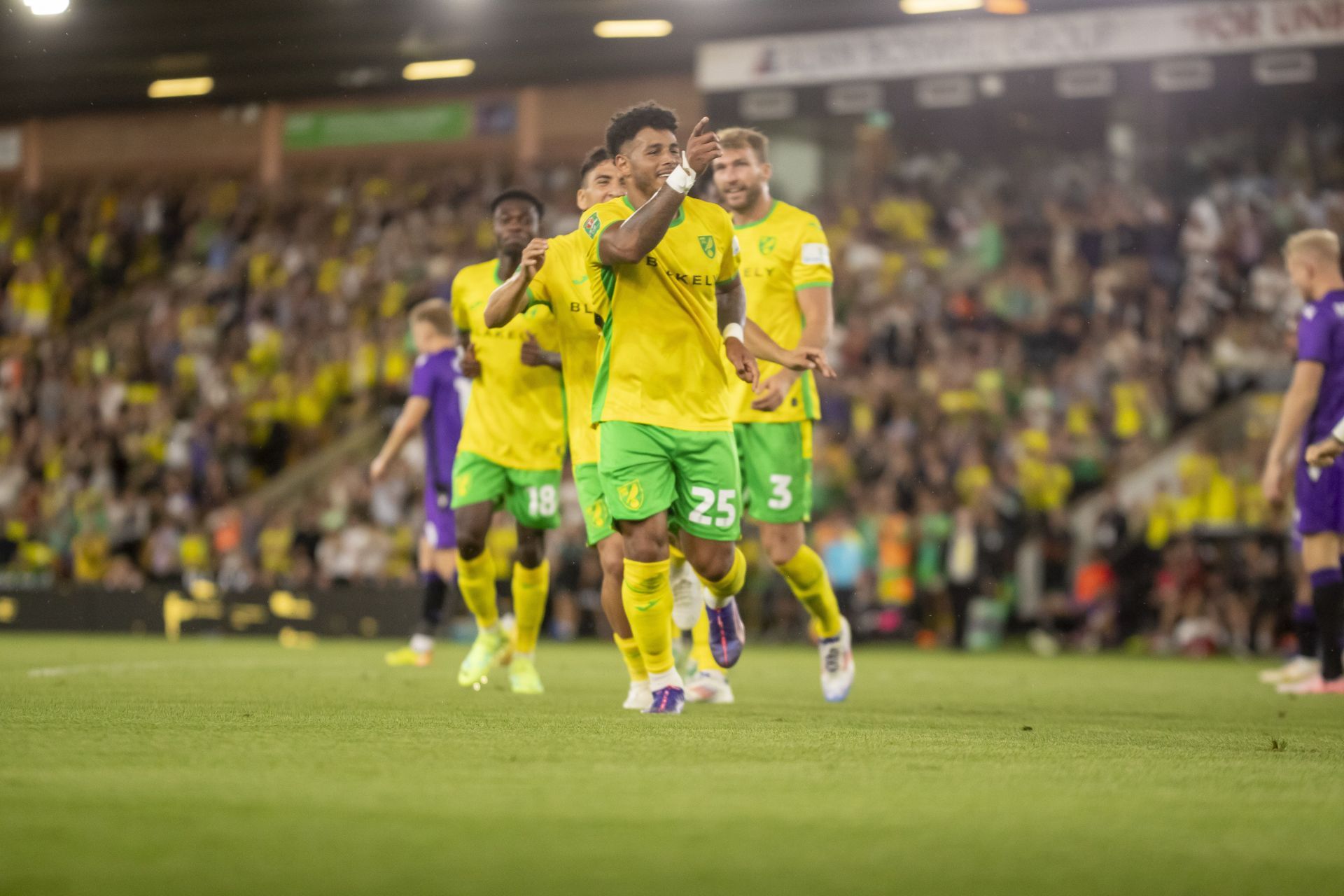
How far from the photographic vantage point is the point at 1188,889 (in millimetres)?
3131

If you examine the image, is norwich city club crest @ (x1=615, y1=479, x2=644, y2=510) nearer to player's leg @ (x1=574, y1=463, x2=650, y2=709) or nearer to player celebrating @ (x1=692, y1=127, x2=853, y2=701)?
player's leg @ (x1=574, y1=463, x2=650, y2=709)

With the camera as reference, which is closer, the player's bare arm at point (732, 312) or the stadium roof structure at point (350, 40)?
the player's bare arm at point (732, 312)

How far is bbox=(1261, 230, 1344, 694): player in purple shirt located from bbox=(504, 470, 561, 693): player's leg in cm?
399

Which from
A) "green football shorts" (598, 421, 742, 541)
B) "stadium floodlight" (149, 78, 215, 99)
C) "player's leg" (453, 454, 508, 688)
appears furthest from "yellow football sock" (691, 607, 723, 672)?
"stadium floodlight" (149, 78, 215, 99)

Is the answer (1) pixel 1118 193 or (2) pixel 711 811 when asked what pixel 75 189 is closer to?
(1) pixel 1118 193

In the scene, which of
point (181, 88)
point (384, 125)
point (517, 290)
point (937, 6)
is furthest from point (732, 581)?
point (181, 88)

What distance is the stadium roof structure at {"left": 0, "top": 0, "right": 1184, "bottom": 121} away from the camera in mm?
22203

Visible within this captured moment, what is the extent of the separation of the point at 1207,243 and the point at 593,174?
1453cm

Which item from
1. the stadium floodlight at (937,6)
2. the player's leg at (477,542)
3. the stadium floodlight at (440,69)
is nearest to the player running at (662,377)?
the player's leg at (477,542)

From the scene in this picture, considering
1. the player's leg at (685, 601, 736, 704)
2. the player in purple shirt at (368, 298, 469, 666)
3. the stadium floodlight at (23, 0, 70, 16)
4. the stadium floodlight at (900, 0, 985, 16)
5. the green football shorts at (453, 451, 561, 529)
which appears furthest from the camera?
the stadium floodlight at (900, 0, 985, 16)

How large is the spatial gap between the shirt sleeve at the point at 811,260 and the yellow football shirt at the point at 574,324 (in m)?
1.09

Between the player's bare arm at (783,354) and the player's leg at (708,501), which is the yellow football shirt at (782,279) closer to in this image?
the player's bare arm at (783,354)

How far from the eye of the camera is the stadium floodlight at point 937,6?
19.9 m

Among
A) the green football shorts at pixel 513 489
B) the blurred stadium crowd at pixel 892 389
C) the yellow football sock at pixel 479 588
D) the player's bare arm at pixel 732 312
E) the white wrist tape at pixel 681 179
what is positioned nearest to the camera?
the white wrist tape at pixel 681 179
